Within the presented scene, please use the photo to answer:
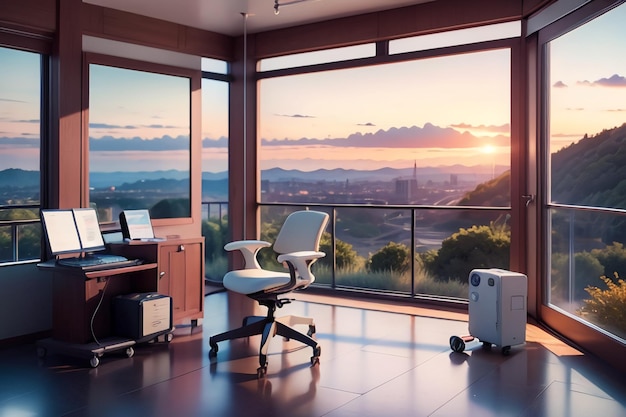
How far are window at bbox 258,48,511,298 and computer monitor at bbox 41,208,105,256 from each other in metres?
2.80

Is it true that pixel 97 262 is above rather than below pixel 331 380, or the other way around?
above

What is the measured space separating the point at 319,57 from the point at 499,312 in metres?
3.41

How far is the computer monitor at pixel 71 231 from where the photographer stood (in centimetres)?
435

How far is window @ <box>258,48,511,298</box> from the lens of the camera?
7.61 m

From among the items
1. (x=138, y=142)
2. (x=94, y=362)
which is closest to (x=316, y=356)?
(x=94, y=362)

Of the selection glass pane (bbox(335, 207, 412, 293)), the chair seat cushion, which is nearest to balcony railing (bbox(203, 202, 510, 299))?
glass pane (bbox(335, 207, 412, 293))

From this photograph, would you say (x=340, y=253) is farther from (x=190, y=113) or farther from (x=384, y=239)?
(x=190, y=113)

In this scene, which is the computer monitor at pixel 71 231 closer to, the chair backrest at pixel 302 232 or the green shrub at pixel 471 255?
the chair backrest at pixel 302 232

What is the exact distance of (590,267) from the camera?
4426 millimetres

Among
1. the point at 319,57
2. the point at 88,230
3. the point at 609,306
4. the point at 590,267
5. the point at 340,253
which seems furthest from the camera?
the point at 340,253

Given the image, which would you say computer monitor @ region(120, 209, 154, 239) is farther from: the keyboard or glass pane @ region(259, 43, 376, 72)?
glass pane @ region(259, 43, 376, 72)

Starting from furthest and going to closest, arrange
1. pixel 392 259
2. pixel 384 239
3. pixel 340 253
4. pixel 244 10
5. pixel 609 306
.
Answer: pixel 384 239
pixel 340 253
pixel 392 259
pixel 244 10
pixel 609 306

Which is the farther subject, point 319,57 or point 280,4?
point 319,57

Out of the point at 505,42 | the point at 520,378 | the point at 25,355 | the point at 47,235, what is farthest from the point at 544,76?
the point at 25,355
